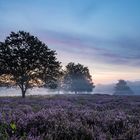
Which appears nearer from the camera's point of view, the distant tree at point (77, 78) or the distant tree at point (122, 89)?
the distant tree at point (77, 78)

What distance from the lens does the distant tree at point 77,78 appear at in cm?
11075

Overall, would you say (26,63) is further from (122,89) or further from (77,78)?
(122,89)

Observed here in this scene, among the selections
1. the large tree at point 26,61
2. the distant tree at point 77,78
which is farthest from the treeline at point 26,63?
the distant tree at point 77,78

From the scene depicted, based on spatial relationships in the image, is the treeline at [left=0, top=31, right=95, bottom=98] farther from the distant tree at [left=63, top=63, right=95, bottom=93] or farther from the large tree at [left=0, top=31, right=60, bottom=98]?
the distant tree at [left=63, top=63, right=95, bottom=93]

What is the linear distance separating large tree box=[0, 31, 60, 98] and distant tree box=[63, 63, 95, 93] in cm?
6689

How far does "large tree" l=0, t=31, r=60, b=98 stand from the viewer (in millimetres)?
40844

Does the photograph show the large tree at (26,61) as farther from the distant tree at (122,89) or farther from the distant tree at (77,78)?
the distant tree at (122,89)

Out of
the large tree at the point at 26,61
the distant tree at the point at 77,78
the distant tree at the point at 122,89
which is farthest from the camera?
the distant tree at the point at 122,89

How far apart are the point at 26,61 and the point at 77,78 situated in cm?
7067

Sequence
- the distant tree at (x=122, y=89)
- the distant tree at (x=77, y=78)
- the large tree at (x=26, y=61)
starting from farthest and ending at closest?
the distant tree at (x=122, y=89) → the distant tree at (x=77, y=78) → the large tree at (x=26, y=61)

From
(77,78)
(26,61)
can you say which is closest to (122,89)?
(77,78)

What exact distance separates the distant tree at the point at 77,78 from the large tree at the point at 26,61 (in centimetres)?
6689

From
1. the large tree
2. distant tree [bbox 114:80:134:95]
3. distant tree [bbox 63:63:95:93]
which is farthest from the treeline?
distant tree [bbox 114:80:134:95]

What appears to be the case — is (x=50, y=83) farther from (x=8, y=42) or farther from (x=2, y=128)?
(x=2, y=128)
